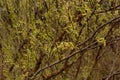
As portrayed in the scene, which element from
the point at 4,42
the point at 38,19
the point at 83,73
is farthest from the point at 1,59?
the point at 83,73

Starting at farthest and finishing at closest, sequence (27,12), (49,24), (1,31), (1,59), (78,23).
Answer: (1,31), (1,59), (27,12), (49,24), (78,23)

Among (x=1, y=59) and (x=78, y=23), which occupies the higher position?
(x=78, y=23)

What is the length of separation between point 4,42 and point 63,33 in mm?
1619

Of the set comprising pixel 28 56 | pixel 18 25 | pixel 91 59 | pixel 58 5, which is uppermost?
pixel 58 5

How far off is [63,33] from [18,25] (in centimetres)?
106

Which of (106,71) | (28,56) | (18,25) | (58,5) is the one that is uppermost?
(58,5)

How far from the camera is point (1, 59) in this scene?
483 centimetres

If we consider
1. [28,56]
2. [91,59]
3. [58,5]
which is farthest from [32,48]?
[91,59]

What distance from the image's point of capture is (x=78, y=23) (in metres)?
3.70

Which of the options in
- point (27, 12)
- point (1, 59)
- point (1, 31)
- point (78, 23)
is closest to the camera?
point (78, 23)

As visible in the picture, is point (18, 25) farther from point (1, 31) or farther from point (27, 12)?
point (1, 31)

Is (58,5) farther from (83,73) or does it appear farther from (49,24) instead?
(83,73)

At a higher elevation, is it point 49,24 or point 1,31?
point 49,24

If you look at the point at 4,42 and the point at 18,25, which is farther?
the point at 4,42
